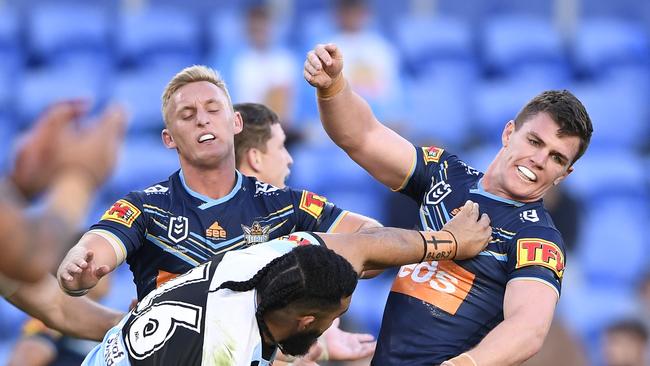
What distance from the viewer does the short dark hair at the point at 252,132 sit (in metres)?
5.98

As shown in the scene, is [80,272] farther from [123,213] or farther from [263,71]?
[263,71]

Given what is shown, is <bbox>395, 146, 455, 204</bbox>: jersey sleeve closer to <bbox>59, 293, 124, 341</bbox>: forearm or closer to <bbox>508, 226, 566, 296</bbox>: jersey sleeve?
<bbox>508, 226, 566, 296</bbox>: jersey sleeve

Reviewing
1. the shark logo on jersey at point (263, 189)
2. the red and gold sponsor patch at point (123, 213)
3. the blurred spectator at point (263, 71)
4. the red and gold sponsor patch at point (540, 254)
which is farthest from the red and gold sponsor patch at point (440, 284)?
the blurred spectator at point (263, 71)

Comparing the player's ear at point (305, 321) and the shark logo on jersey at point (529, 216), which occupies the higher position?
the shark logo on jersey at point (529, 216)

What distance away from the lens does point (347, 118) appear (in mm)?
5156

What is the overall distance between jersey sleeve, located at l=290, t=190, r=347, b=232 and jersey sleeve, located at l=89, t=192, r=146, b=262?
726mm

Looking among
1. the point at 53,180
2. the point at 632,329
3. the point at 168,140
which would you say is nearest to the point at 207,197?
the point at 168,140

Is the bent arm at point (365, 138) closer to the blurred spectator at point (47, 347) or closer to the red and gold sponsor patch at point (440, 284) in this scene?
the red and gold sponsor patch at point (440, 284)

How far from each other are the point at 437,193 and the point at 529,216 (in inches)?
17.6

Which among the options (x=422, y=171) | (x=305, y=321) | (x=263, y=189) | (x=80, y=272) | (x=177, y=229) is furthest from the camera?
(x=263, y=189)

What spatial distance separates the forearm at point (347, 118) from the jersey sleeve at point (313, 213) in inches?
12.2

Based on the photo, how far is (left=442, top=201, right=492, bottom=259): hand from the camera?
483 centimetres

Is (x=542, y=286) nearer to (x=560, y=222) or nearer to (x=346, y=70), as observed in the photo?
(x=560, y=222)

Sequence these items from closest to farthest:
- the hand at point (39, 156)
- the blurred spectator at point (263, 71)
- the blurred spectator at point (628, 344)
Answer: the hand at point (39, 156), the blurred spectator at point (628, 344), the blurred spectator at point (263, 71)
